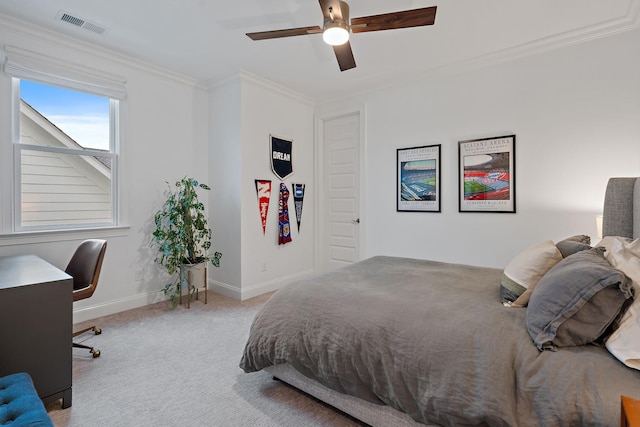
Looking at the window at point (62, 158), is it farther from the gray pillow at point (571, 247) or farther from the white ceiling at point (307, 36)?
the gray pillow at point (571, 247)

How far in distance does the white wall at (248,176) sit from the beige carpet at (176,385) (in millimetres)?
989

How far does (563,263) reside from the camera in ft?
4.83

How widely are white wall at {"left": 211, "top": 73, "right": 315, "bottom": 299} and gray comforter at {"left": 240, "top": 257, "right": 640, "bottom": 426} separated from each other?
79.4 inches

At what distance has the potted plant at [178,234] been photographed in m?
3.49

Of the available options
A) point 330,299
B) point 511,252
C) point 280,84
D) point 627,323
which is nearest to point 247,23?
point 280,84

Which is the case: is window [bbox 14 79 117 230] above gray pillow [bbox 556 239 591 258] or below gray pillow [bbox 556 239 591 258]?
above

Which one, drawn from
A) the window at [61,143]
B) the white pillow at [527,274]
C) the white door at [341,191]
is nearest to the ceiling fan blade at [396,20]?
the white pillow at [527,274]

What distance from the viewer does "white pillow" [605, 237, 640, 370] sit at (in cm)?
110

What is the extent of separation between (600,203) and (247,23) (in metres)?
3.52

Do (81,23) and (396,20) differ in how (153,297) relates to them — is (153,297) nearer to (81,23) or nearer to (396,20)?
(81,23)

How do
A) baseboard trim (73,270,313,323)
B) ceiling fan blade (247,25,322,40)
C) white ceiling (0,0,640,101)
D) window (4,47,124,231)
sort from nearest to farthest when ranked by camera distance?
1. ceiling fan blade (247,25,322,40)
2. white ceiling (0,0,640,101)
3. window (4,47,124,231)
4. baseboard trim (73,270,313,323)

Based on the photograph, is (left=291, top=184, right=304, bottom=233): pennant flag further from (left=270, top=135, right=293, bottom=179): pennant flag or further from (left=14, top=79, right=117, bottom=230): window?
(left=14, top=79, right=117, bottom=230): window

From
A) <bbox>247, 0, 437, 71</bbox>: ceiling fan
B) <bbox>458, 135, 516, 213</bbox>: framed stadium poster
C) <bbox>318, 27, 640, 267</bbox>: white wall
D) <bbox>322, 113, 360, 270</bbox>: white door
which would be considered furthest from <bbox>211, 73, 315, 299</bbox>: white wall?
<bbox>458, 135, 516, 213</bbox>: framed stadium poster

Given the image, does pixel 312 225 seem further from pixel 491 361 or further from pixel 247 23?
pixel 491 361
